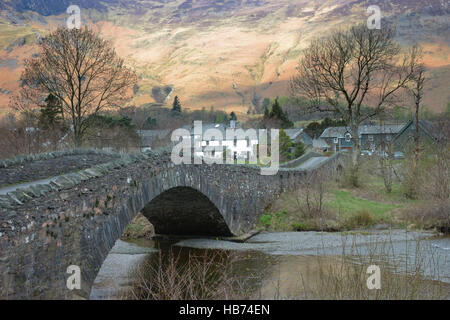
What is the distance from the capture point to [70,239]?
864 cm

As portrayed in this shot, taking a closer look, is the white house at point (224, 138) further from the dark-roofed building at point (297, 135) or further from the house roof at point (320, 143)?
the house roof at point (320, 143)

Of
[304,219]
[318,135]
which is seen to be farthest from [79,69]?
[318,135]

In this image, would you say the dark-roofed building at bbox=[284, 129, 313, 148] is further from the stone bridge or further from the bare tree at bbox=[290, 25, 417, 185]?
the stone bridge

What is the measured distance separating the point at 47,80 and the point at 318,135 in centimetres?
7203

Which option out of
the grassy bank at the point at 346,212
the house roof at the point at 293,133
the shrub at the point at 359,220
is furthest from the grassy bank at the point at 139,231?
the house roof at the point at 293,133

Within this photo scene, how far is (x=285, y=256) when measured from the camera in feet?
51.2

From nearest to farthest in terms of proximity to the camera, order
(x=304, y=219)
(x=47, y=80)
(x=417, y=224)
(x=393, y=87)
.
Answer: (x=417, y=224) → (x=304, y=219) → (x=47, y=80) → (x=393, y=87)

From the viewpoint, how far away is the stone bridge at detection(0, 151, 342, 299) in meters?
7.14

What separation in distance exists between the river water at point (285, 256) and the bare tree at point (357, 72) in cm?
1410

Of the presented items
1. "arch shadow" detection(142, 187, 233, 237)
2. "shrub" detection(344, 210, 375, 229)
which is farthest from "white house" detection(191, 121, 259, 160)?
"arch shadow" detection(142, 187, 233, 237)

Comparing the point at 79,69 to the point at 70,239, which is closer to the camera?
the point at 70,239

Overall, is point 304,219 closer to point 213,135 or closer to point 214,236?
point 214,236
